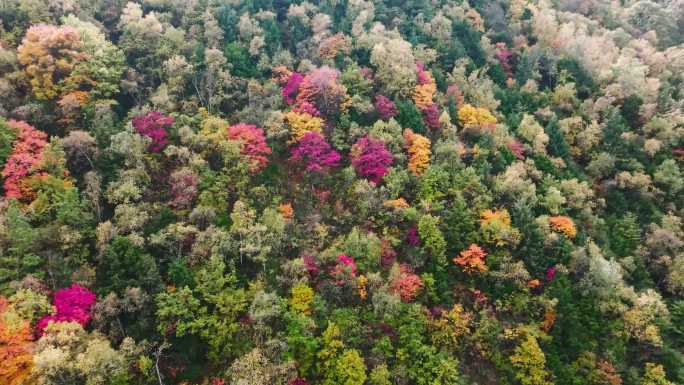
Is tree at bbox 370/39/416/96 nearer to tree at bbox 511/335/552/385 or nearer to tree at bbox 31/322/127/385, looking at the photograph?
tree at bbox 511/335/552/385

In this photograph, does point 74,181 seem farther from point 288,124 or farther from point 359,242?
point 359,242

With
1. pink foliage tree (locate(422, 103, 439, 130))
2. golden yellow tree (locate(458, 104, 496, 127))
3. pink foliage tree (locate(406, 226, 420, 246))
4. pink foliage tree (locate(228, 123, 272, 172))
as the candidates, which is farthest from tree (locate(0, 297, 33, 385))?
golden yellow tree (locate(458, 104, 496, 127))

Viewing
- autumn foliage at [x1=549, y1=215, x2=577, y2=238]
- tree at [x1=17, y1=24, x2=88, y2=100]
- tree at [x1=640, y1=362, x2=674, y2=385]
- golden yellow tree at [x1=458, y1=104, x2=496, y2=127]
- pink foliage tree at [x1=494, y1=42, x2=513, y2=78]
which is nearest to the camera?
tree at [x1=640, y1=362, x2=674, y2=385]

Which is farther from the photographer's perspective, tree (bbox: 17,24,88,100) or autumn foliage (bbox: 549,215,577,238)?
autumn foliage (bbox: 549,215,577,238)

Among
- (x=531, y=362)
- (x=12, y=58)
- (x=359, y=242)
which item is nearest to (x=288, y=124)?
(x=359, y=242)

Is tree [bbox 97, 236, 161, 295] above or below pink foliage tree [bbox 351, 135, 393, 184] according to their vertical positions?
below

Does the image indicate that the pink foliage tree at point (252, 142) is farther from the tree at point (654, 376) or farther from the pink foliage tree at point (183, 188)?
the tree at point (654, 376)
